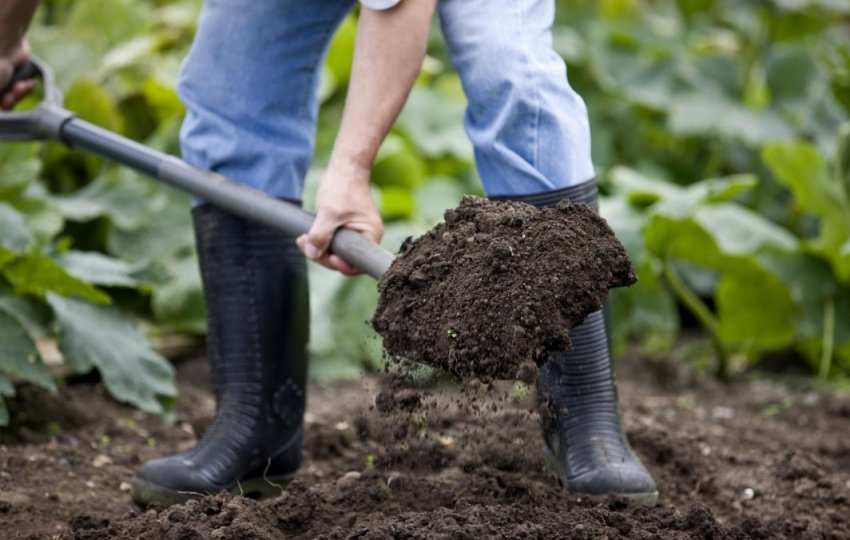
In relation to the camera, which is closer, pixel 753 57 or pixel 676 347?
pixel 676 347

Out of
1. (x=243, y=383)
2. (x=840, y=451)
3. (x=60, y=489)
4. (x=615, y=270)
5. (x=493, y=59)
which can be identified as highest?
(x=493, y=59)

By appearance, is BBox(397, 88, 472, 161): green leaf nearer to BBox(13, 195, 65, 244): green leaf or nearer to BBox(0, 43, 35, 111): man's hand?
BBox(13, 195, 65, 244): green leaf

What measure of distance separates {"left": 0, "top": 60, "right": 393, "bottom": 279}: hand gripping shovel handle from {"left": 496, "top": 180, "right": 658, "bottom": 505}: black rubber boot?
32 centimetres

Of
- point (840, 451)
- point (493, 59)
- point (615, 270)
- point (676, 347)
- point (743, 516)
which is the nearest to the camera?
point (615, 270)

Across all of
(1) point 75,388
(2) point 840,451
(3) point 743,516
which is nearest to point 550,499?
(3) point 743,516

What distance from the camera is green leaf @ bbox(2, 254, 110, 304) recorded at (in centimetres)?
266

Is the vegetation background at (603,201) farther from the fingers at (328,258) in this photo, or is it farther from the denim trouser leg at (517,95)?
the denim trouser leg at (517,95)

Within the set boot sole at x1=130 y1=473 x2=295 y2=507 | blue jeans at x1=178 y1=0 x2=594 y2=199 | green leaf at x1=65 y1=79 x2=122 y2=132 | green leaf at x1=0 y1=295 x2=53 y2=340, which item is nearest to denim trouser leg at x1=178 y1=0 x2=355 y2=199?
blue jeans at x1=178 y1=0 x2=594 y2=199

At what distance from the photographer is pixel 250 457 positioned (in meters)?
2.32

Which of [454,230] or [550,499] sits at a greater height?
[454,230]

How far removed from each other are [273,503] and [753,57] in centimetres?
350

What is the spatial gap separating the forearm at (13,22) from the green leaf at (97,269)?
562 millimetres

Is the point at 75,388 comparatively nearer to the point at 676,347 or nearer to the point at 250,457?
the point at 250,457

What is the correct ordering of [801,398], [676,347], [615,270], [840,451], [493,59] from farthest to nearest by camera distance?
[676,347] → [801,398] → [840,451] → [493,59] → [615,270]
